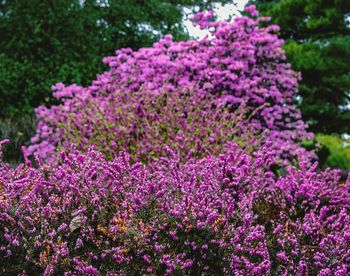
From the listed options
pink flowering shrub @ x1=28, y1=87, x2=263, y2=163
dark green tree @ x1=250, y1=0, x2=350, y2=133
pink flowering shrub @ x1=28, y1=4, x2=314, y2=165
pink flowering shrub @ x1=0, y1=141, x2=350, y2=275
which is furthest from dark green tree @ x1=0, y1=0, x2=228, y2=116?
pink flowering shrub @ x1=0, y1=141, x2=350, y2=275

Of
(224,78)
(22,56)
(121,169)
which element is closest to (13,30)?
(22,56)

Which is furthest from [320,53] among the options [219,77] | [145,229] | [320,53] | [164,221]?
[145,229]

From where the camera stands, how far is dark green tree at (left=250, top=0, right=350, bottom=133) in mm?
14961

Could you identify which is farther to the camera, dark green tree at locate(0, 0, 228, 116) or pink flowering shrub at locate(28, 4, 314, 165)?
dark green tree at locate(0, 0, 228, 116)

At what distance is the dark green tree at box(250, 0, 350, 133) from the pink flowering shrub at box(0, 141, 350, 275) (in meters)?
11.8

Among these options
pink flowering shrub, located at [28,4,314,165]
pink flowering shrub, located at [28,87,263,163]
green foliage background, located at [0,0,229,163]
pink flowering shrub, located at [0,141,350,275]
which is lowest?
pink flowering shrub, located at [0,141,350,275]

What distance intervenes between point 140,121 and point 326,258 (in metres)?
5.01

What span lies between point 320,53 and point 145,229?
1273 centimetres

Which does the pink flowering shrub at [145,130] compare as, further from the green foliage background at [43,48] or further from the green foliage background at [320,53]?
the green foliage background at [320,53]

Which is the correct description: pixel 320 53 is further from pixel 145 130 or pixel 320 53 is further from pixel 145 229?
pixel 145 229

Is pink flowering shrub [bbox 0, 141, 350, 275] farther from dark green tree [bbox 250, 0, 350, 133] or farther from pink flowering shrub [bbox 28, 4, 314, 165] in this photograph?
dark green tree [bbox 250, 0, 350, 133]

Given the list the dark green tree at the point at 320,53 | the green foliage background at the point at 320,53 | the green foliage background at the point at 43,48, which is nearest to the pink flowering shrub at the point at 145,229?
the green foliage background at the point at 43,48

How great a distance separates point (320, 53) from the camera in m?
15.1

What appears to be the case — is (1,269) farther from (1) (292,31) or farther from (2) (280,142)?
(1) (292,31)
